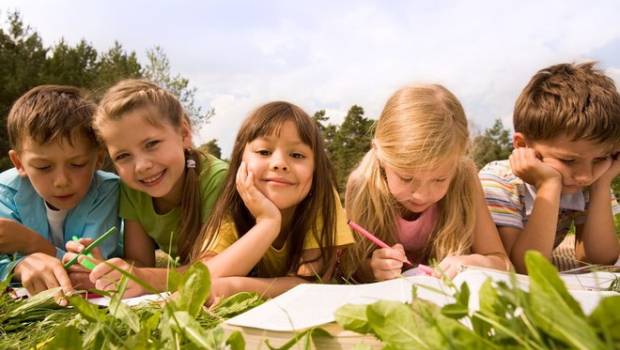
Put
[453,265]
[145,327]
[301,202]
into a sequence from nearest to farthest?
[145,327]
[453,265]
[301,202]

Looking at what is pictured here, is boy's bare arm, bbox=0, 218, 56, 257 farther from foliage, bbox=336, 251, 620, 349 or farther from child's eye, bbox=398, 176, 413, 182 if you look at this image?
foliage, bbox=336, 251, 620, 349

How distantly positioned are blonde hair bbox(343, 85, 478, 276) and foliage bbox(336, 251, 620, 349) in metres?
1.32

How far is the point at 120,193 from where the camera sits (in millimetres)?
2252

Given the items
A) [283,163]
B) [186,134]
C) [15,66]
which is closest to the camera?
[283,163]

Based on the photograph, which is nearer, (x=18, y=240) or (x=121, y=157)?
(x=18, y=240)

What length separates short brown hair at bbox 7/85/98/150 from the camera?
6.47 ft

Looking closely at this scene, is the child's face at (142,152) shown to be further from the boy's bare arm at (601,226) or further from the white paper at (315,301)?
the boy's bare arm at (601,226)

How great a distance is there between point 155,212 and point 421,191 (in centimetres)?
111

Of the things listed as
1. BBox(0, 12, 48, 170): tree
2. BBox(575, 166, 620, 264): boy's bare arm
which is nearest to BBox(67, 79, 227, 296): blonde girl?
BBox(575, 166, 620, 264): boy's bare arm

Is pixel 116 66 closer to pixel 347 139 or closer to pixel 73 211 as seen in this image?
pixel 347 139

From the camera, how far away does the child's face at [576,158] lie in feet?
7.16

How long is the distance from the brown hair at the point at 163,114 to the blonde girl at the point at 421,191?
650 mm

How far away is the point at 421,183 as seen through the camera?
1883mm

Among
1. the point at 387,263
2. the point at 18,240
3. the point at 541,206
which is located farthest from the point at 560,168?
the point at 18,240
